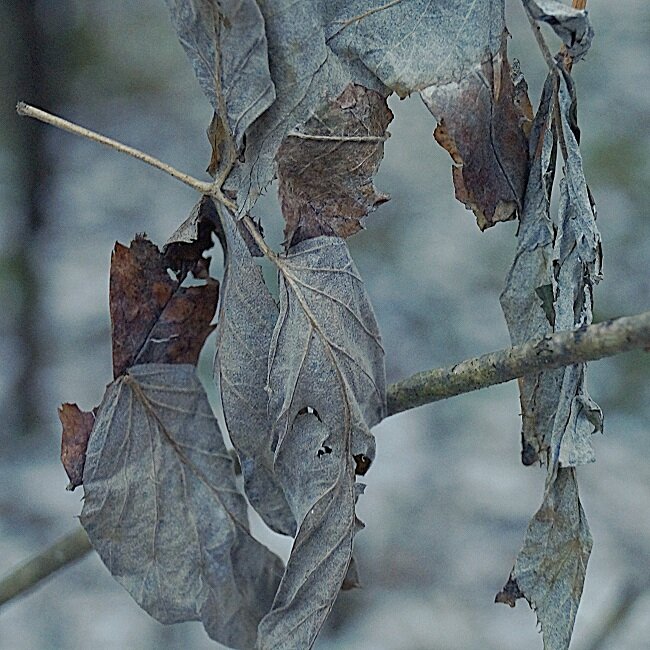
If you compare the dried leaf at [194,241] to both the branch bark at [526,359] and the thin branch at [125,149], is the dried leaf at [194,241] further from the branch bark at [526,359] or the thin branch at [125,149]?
the branch bark at [526,359]

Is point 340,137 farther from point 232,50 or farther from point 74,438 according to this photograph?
point 74,438

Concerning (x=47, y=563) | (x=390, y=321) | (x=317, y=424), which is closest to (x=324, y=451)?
(x=317, y=424)

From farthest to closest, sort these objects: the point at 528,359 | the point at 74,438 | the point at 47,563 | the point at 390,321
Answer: the point at 390,321 < the point at 47,563 < the point at 74,438 < the point at 528,359

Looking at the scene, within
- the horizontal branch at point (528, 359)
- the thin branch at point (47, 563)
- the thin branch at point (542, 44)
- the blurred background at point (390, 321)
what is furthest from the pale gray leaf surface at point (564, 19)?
the blurred background at point (390, 321)

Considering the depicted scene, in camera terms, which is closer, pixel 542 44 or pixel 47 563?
pixel 542 44

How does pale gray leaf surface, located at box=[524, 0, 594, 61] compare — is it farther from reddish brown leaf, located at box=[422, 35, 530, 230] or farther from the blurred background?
the blurred background

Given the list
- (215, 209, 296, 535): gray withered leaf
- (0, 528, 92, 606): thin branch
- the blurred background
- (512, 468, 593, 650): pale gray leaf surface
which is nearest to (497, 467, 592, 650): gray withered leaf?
(512, 468, 593, 650): pale gray leaf surface

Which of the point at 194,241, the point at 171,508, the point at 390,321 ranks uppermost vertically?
the point at 390,321
